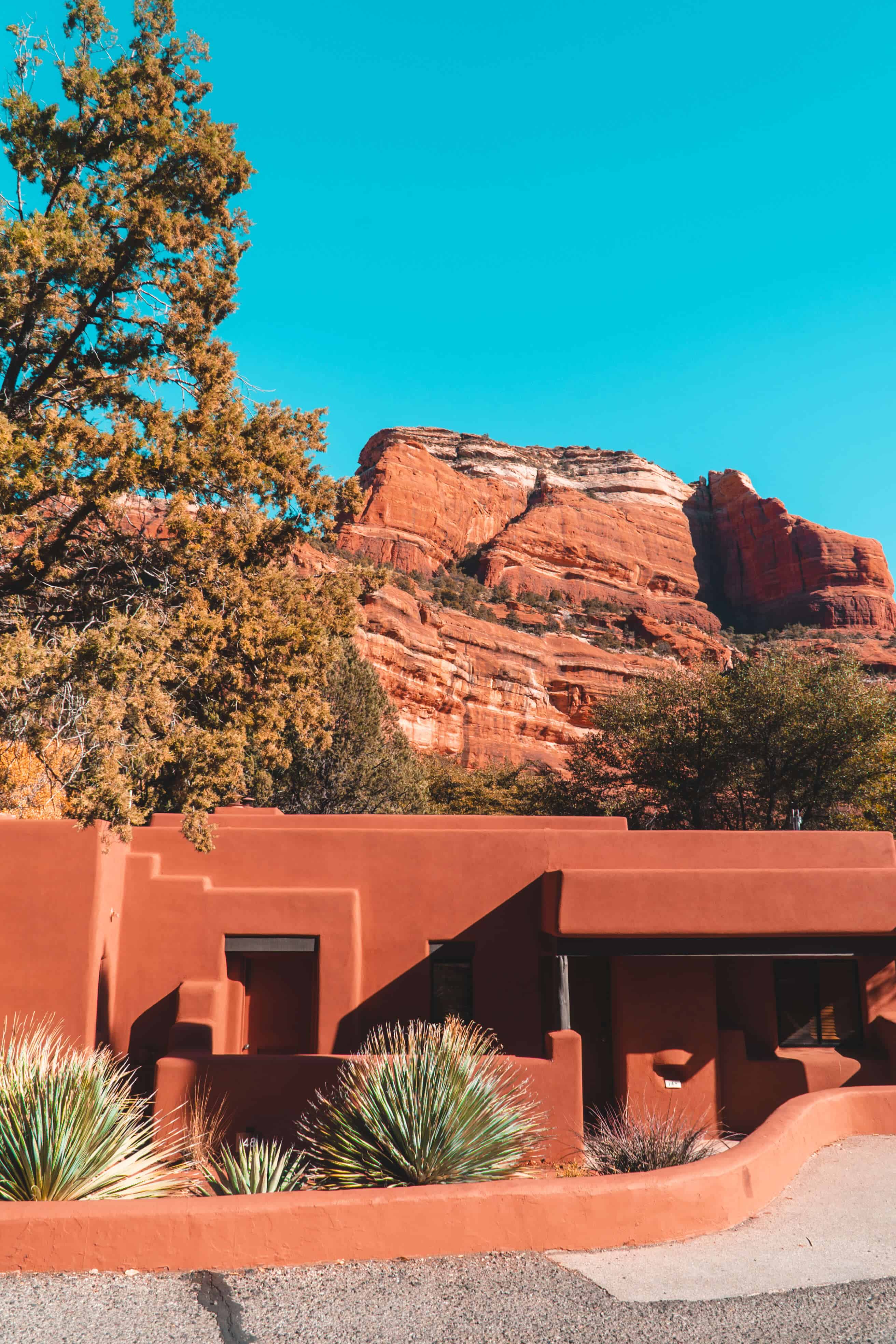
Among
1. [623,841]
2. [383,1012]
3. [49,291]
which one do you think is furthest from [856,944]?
[49,291]

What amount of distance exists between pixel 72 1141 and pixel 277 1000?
6686mm

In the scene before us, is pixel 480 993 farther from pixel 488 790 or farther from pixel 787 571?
pixel 787 571

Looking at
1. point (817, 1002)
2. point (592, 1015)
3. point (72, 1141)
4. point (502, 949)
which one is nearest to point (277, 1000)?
point (502, 949)

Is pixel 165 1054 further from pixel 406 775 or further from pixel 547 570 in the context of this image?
pixel 547 570

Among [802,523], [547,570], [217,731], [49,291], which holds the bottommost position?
[217,731]

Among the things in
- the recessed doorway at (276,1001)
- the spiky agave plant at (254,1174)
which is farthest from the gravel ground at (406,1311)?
the recessed doorway at (276,1001)

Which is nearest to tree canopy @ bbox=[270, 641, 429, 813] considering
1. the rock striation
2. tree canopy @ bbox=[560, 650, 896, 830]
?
tree canopy @ bbox=[560, 650, 896, 830]

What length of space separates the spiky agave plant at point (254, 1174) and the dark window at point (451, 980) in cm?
524

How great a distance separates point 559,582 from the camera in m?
71.5

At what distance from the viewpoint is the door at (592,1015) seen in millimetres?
12148

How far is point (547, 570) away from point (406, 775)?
45198 millimetres

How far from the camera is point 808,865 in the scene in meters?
12.9

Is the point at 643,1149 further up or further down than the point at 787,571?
further down

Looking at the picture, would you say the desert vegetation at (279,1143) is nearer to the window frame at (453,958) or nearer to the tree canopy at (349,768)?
the window frame at (453,958)
